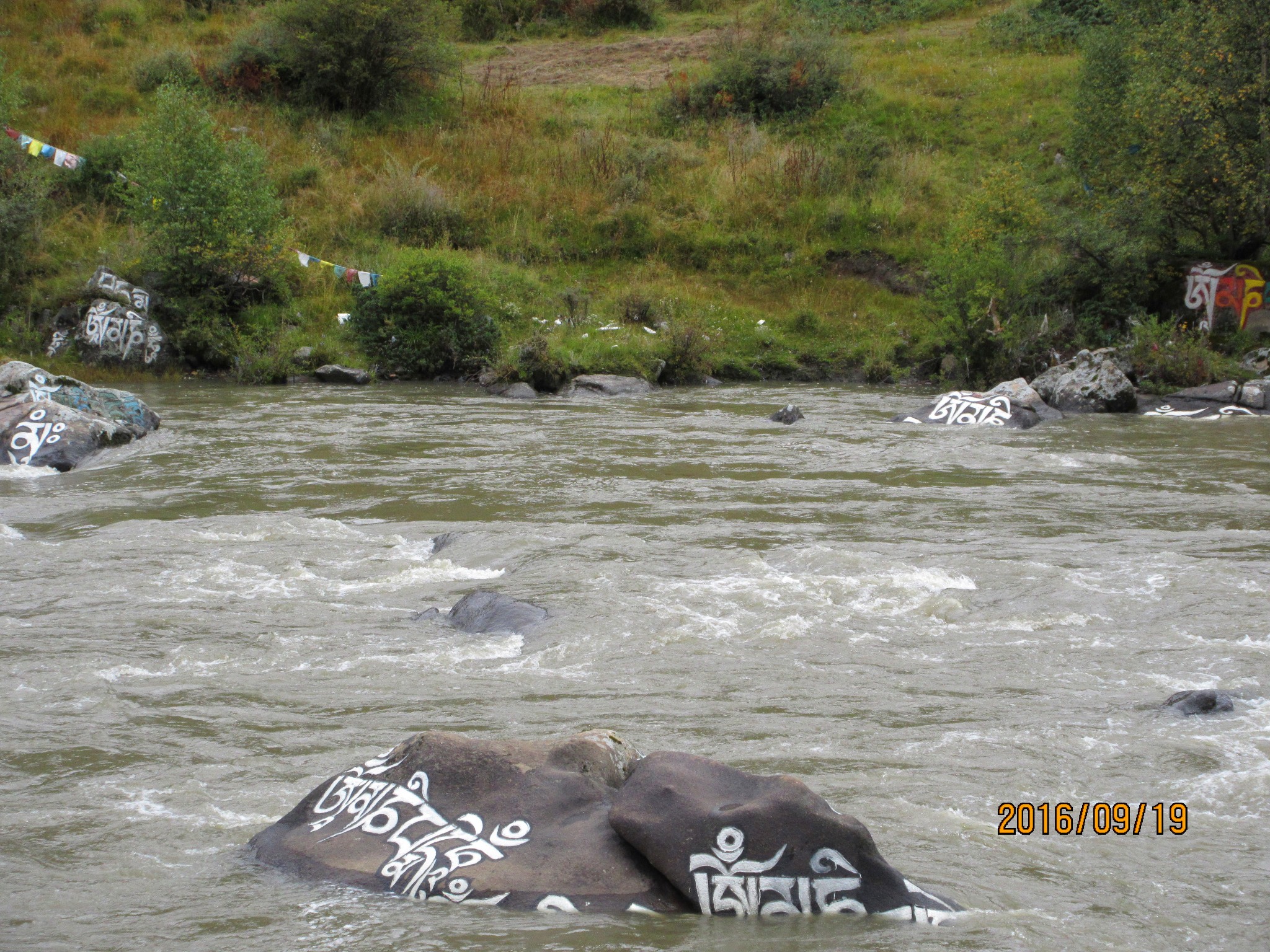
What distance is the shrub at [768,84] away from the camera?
3247 centimetres

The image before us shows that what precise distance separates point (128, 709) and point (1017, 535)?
721 cm

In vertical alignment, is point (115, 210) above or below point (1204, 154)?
below

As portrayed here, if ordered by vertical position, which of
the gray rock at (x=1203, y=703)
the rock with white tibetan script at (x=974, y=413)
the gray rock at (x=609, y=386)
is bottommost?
the gray rock at (x=609, y=386)

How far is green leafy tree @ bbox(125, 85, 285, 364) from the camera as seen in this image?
74.7 ft

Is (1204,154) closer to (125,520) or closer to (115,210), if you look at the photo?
(125,520)

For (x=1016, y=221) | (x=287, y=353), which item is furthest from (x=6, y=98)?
(x=1016, y=221)

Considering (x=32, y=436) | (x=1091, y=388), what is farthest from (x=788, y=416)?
(x=32, y=436)

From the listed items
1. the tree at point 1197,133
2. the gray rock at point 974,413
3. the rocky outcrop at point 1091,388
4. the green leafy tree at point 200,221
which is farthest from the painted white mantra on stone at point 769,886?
the green leafy tree at point 200,221

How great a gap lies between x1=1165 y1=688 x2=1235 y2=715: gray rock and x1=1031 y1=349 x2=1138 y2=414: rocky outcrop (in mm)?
13891

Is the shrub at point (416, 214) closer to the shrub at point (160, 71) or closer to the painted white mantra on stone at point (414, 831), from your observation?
the shrub at point (160, 71)

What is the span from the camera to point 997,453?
14773 mm

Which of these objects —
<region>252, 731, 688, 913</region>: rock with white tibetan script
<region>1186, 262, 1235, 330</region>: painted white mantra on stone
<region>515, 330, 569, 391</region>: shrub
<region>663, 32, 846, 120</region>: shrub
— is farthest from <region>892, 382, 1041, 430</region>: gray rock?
<region>663, 32, 846, 120</region>: shrub

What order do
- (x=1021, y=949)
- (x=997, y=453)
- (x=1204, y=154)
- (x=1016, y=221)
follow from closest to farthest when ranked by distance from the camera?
(x=1021, y=949)
(x=997, y=453)
(x=1204, y=154)
(x=1016, y=221)
